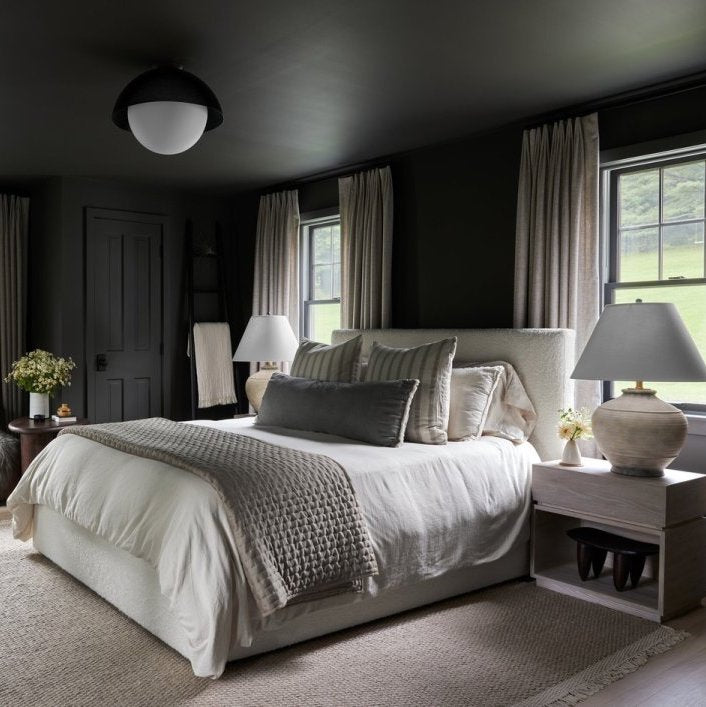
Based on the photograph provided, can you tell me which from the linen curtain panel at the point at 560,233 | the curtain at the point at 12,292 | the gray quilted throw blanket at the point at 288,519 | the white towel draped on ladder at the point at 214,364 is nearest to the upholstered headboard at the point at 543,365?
the linen curtain panel at the point at 560,233

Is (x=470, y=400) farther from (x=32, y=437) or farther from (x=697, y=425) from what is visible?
(x=32, y=437)

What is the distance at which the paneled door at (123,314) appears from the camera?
6160 millimetres

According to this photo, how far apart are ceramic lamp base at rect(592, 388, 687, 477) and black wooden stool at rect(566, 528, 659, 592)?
1.08ft

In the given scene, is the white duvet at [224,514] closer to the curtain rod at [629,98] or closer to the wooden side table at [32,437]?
the wooden side table at [32,437]

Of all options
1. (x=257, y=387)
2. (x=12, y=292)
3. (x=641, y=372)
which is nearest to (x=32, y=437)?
(x=257, y=387)

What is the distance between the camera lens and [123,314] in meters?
6.36

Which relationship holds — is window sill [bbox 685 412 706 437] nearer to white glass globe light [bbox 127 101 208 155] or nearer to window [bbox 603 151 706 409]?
window [bbox 603 151 706 409]

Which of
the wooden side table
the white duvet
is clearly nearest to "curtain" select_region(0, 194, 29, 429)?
the wooden side table

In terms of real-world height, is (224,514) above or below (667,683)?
above

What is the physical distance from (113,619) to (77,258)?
12.2 ft

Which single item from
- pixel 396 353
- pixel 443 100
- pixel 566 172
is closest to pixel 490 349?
pixel 396 353

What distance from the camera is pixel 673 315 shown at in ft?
10.3

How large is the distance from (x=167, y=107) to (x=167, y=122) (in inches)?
2.5

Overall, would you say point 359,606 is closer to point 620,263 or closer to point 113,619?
point 113,619
